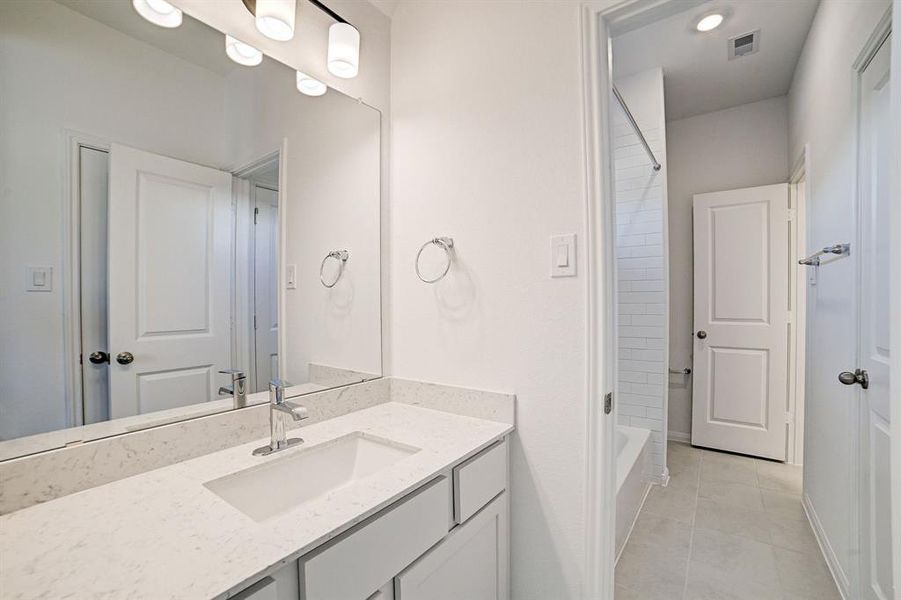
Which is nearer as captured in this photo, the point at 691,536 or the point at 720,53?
the point at 691,536

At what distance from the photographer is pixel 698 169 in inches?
135

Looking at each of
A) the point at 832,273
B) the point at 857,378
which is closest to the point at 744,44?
the point at 832,273

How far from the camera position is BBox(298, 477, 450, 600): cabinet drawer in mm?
742

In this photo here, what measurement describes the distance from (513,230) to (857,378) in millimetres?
1323

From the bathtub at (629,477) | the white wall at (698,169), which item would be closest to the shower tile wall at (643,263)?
the bathtub at (629,477)

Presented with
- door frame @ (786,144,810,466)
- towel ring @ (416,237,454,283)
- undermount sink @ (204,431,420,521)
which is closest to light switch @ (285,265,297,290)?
towel ring @ (416,237,454,283)

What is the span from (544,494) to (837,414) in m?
1.36

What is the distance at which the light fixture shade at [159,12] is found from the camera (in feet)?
3.44

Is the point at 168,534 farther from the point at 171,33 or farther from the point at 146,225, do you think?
the point at 171,33

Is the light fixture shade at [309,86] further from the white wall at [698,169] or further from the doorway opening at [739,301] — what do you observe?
the white wall at [698,169]

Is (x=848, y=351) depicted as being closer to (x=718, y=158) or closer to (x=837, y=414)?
(x=837, y=414)

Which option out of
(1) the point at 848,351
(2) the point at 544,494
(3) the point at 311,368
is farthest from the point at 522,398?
(1) the point at 848,351

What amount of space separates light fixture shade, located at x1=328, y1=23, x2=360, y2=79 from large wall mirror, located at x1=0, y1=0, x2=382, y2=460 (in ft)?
0.33

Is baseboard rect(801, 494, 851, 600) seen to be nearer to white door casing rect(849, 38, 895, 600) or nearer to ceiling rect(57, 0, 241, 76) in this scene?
white door casing rect(849, 38, 895, 600)
